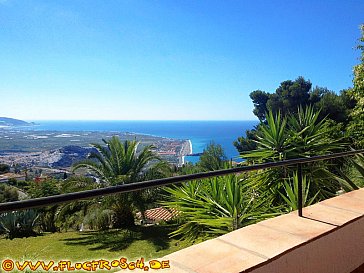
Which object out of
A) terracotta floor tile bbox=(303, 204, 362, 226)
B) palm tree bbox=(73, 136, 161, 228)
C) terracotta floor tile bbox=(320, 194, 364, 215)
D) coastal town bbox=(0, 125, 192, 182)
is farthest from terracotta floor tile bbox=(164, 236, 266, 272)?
coastal town bbox=(0, 125, 192, 182)

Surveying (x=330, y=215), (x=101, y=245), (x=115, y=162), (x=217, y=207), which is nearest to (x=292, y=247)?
(x=330, y=215)

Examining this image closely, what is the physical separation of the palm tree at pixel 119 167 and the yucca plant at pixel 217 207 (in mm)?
9300

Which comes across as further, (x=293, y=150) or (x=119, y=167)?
(x=119, y=167)

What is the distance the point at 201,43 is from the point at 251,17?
1032cm

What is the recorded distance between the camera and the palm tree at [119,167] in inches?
514

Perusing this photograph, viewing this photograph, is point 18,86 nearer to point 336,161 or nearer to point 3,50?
point 3,50

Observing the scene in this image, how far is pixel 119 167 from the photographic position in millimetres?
13203

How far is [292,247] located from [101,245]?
396 inches

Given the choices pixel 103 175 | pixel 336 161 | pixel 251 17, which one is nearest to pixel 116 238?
pixel 103 175

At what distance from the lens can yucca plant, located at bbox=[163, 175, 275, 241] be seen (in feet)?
10.5

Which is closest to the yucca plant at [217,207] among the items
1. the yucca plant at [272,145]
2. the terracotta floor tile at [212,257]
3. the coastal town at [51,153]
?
the yucca plant at [272,145]

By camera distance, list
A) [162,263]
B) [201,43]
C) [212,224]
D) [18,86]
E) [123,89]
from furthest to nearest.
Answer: [123,89], [18,86], [201,43], [212,224], [162,263]

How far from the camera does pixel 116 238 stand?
11.6 m

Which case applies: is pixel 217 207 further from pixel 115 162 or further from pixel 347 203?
pixel 115 162
